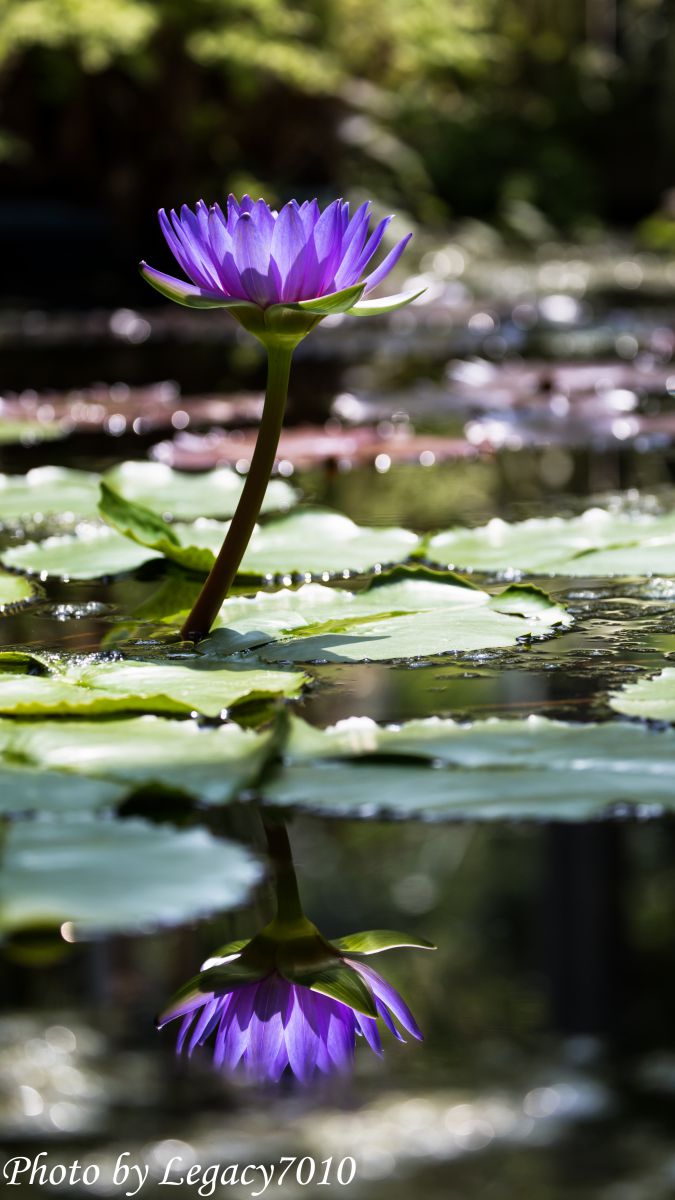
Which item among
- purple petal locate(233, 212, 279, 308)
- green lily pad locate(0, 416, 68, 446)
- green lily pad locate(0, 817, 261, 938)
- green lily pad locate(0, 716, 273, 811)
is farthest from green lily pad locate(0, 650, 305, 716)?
green lily pad locate(0, 416, 68, 446)

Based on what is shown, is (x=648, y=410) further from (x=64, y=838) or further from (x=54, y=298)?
(x=54, y=298)

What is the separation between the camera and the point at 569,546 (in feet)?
4.14

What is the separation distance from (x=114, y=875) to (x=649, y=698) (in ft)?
1.13

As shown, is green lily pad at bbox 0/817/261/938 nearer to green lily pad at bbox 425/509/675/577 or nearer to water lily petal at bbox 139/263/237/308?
water lily petal at bbox 139/263/237/308

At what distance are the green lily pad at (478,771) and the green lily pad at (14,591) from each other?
18.5 inches

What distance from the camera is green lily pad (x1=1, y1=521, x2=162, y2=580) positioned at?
1.24 meters

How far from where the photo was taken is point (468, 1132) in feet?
1.53

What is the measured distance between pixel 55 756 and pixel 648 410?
210 centimetres

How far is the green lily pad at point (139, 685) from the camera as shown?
802mm

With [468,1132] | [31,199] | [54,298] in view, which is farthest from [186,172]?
[468,1132]

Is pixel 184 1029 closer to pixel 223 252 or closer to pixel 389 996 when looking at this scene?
pixel 389 996

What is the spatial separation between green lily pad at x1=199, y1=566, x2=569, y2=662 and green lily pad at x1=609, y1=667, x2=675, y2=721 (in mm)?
120

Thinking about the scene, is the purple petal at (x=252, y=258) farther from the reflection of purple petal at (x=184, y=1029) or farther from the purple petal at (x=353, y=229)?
the reflection of purple petal at (x=184, y=1029)

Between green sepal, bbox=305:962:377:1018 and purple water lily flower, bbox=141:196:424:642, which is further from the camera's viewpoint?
purple water lily flower, bbox=141:196:424:642
